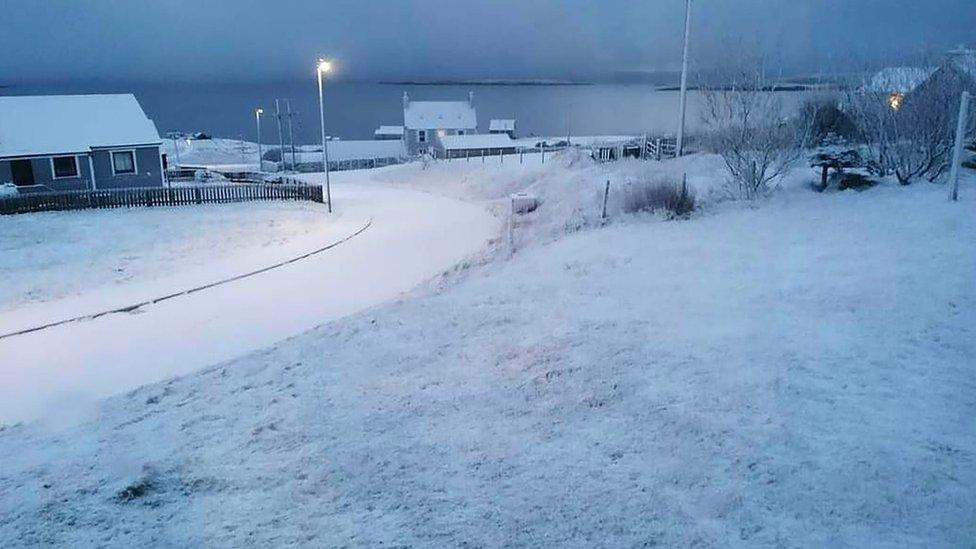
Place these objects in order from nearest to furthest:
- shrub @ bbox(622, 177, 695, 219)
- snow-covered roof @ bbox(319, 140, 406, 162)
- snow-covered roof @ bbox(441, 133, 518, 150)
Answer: shrub @ bbox(622, 177, 695, 219), snow-covered roof @ bbox(441, 133, 518, 150), snow-covered roof @ bbox(319, 140, 406, 162)

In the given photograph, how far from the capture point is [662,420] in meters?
6.75

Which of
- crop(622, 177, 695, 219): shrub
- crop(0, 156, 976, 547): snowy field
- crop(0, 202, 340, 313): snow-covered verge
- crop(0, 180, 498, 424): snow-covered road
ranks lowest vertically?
crop(0, 180, 498, 424): snow-covered road

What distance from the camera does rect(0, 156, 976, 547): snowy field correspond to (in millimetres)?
5258

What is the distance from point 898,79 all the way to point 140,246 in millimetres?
27351

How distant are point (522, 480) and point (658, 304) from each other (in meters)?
5.52

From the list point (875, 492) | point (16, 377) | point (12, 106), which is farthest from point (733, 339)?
point (12, 106)

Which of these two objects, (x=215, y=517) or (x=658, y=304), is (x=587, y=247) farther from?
(x=215, y=517)

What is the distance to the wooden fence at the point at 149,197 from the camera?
29.7 metres

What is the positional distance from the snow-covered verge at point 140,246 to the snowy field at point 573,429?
10267 millimetres

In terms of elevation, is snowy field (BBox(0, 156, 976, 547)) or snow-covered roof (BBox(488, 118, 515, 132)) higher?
snow-covered roof (BBox(488, 118, 515, 132))

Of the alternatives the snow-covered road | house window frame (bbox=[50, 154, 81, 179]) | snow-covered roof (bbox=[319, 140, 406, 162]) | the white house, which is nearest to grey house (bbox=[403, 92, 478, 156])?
snow-covered roof (bbox=[319, 140, 406, 162])

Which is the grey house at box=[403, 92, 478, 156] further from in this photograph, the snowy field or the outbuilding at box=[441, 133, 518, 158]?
the snowy field

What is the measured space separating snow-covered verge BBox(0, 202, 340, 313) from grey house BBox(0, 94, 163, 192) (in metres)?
7.65

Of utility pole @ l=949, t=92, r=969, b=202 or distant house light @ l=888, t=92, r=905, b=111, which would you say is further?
distant house light @ l=888, t=92, r=905, b=111
